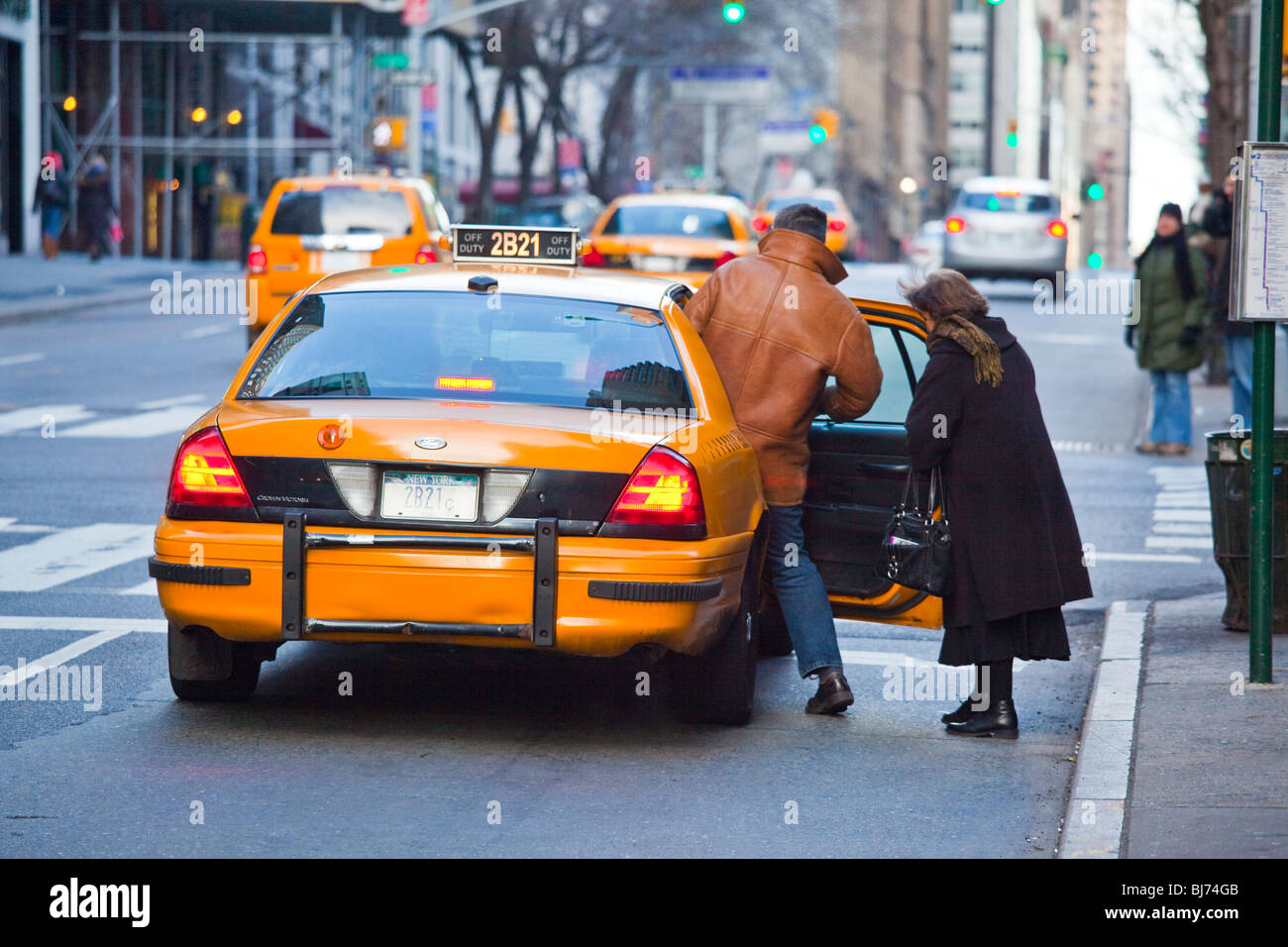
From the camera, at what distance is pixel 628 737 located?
6820 millimetres

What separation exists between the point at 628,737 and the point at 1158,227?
997 cm

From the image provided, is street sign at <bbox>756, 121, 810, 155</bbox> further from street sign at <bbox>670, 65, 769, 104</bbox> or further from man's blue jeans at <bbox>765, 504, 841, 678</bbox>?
man's blue jeans at <bbox>765, 504, 841, 678</bbox>

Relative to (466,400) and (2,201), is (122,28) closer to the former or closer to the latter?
(2,201)

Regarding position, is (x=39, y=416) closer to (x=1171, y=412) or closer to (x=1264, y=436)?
(x=1171, y=412)

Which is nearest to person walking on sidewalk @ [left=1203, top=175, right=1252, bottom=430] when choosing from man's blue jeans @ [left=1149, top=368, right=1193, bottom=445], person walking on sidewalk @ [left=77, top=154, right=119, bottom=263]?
man's blue jeans @ [left=1149, top=368, right=1193, bottom=445]

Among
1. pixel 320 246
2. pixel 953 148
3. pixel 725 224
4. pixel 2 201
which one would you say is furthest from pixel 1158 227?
pixel 953 148

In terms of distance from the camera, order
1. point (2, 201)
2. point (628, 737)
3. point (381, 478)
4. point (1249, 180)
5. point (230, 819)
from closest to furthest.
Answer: point (230, 819), point (381, 478), point (628, 737), point (1249, 180), point (2, 201)

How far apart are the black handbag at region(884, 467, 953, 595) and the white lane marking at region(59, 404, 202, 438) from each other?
9296 millimetres

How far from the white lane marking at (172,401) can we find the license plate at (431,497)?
11.2 m

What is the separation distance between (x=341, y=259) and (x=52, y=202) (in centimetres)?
1997

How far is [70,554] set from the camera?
1022 cm

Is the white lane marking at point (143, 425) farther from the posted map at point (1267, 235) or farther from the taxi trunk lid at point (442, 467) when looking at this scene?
the posted map at point (1267, 235)

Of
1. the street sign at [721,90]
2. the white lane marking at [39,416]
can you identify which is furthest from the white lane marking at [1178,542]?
the street sign at [721,90]

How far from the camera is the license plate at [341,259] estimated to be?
65.4ft
